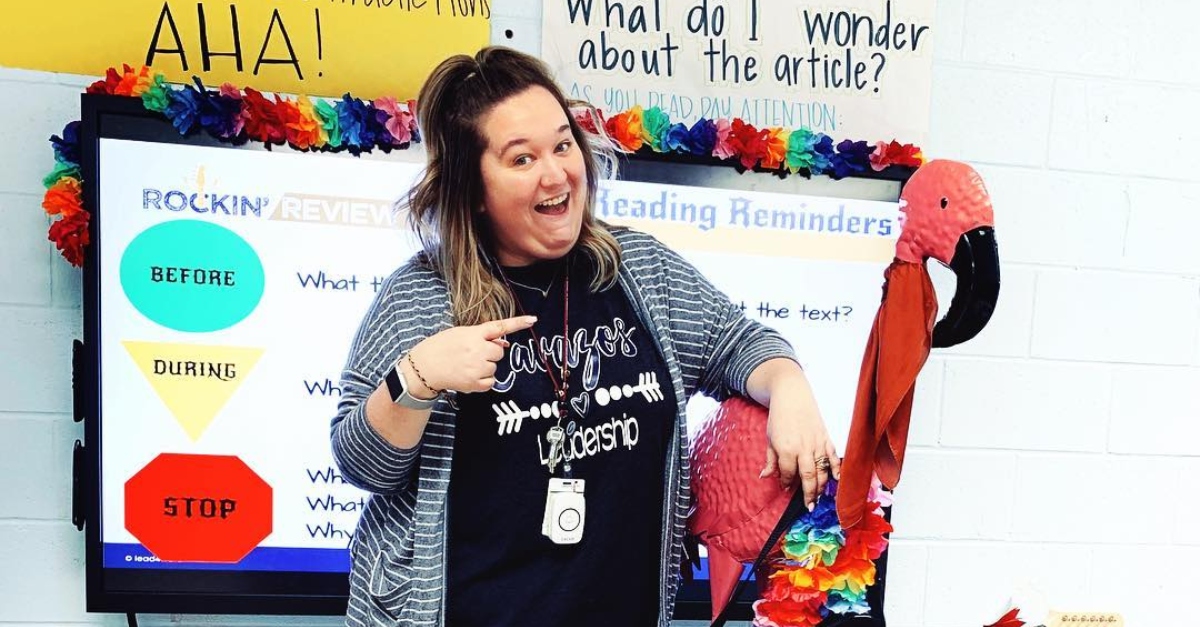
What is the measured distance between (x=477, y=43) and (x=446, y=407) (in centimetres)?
66

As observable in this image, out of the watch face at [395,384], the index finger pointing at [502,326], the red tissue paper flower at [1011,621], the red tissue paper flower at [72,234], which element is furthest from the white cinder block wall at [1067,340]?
the red tissue paper flower at [72,234]

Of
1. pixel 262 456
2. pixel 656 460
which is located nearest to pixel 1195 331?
pixel 656 460

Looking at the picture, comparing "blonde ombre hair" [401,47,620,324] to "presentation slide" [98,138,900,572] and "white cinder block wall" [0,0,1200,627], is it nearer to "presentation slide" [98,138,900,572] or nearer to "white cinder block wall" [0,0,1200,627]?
"presentation slide" [98,138,900,572]

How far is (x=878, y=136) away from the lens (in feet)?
4.19

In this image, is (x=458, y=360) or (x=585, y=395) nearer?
(x=458, y=360)

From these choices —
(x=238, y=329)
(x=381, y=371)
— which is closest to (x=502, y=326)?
(x=381, y=371)

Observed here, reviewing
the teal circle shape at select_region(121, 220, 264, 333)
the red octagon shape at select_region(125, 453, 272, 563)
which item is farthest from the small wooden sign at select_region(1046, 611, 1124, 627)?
the teal circle shape at select_region(121, 220, 264, 333)

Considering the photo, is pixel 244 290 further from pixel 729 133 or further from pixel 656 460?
pixel 729 133

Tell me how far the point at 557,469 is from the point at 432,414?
0.50ft

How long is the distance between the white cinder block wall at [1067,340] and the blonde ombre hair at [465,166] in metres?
0.89

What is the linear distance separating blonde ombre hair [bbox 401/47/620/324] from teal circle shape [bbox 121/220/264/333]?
40 centimetres

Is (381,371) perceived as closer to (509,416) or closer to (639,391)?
(509,416)

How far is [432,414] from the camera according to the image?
31.1 inches

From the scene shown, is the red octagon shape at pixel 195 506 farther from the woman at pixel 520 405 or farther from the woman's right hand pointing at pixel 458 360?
the woman's right hand pointing at pixel 458 360
